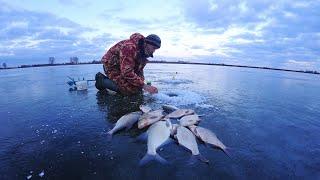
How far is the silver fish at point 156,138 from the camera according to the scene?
3.59 m

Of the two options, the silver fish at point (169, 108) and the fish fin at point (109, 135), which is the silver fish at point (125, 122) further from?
the silver fish at point (169, 108)

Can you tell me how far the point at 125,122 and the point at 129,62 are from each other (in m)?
2.54

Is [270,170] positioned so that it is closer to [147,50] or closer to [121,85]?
[147,50]

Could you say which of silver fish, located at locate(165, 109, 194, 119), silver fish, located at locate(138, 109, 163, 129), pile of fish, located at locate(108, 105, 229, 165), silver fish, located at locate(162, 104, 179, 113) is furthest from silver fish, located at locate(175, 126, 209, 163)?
silver fish, located at locate(162, 104, 179, 113)

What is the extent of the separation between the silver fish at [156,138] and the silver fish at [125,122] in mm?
472

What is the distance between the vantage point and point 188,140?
13.7 ft

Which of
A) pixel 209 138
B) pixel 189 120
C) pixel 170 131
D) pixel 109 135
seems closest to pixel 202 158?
pixel 209 138

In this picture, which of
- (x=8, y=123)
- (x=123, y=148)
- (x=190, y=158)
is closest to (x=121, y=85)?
(x=8, y=123)

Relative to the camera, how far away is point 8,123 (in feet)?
17.2

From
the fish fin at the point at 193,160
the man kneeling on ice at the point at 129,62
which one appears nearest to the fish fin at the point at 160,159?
the fish fin at the point at 193,160

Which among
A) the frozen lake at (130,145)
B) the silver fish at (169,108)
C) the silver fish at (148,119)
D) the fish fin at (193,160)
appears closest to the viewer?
the frozen lake at (130,145)

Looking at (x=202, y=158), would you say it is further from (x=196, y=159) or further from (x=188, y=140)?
(x=188, y=140)

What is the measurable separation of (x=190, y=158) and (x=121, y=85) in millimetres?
4353

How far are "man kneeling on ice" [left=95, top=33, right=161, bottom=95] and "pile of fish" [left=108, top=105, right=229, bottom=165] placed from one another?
1571 mm
